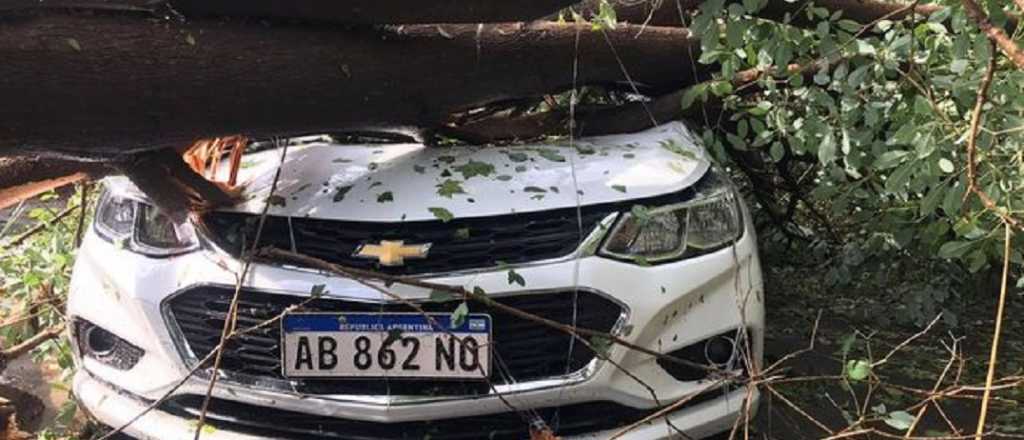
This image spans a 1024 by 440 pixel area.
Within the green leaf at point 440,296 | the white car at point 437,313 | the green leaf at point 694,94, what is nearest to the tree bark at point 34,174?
the white car at point 437,313

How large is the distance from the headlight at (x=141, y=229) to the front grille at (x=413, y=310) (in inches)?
6.3

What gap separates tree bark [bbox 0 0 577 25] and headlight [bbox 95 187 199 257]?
22.0 inches

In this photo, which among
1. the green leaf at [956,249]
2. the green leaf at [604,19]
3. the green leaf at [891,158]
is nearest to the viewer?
the green leaf at [891,158]

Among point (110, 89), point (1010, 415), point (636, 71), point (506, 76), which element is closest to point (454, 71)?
point (506, 76)

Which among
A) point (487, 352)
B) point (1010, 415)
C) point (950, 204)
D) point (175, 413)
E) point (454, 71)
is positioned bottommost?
point (1010, 415)

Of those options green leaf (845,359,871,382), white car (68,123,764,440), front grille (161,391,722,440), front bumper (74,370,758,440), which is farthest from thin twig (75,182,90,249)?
green leaf (845,359,871,382)

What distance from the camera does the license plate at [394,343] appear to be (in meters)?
2.50

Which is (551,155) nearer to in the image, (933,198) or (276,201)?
(276,201)

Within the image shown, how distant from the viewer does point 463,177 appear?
2.80 m

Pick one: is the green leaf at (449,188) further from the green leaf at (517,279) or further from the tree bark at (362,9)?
the tree bark at (362,9)

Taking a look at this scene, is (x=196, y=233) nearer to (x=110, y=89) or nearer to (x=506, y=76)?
(x=110, y=89)

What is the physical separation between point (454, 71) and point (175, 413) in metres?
1.22

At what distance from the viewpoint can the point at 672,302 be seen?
8.49 feet

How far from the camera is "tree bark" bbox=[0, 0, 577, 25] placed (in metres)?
2.50
